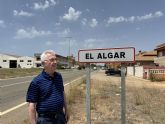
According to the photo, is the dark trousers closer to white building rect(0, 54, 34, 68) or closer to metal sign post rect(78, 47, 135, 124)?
metal sign post rect(78, 47, 135, 124)

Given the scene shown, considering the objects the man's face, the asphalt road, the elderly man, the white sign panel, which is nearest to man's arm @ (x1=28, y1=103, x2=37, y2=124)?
the elderly man

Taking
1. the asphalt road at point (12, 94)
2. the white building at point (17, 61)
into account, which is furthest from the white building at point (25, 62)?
the asphalt road at point (12, 94)

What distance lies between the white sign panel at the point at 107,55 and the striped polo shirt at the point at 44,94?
2.33 meters

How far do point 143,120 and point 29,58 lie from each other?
158 m

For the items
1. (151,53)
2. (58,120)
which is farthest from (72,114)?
(151,53)

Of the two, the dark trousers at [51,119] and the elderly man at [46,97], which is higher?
the elderly man at [46,97]

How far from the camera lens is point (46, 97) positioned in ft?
16.8

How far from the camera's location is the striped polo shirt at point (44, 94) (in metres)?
5.07

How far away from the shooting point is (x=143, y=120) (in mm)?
10758

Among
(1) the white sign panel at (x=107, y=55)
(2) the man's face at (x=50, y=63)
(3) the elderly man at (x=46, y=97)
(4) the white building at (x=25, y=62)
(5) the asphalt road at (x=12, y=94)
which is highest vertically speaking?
→ (4) the white building at (x=25, y=62)

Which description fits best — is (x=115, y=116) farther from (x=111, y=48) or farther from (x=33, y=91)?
(x=33, y=91)

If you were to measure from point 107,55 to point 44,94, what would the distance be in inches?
98.8

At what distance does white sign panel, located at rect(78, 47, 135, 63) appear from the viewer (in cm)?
714

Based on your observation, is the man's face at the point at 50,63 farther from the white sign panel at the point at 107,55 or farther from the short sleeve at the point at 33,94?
the white sign panel at the point at 107,55
